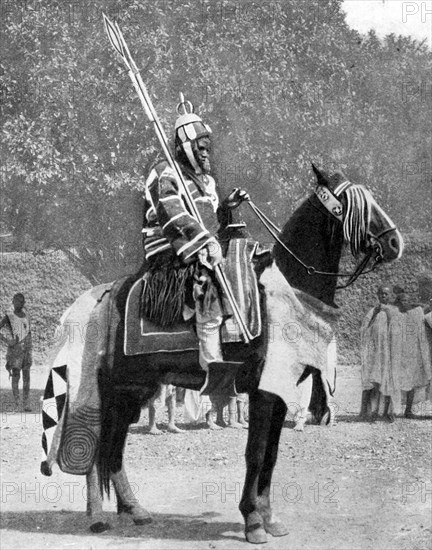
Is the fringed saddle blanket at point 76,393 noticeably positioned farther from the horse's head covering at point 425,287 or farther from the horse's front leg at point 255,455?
the horse's head covering at point 425,287

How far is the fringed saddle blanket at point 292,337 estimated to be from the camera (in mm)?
8086

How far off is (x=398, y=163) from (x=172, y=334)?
25.9 feet

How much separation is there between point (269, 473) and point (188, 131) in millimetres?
2916

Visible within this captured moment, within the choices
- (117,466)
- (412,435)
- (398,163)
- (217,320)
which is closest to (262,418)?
(217,320)

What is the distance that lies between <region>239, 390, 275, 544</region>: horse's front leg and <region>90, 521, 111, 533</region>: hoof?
119cm

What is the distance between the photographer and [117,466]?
8.76m

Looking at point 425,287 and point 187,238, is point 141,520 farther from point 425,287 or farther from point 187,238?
point 425,287

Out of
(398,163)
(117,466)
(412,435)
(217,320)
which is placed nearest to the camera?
(217,320)

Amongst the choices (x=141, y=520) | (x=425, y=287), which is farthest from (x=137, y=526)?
(x=425, y=287)

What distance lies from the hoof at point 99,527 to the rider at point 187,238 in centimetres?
163

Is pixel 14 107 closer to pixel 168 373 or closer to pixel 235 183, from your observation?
pixel 235 183

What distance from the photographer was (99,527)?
8523 mm

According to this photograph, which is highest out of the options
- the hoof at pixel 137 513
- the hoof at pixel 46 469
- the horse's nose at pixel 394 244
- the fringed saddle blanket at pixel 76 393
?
the horse's nose at pixel 394 244

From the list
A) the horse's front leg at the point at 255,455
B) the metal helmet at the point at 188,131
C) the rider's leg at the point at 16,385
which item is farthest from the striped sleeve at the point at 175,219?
the rider's leg at the point at 16,385
